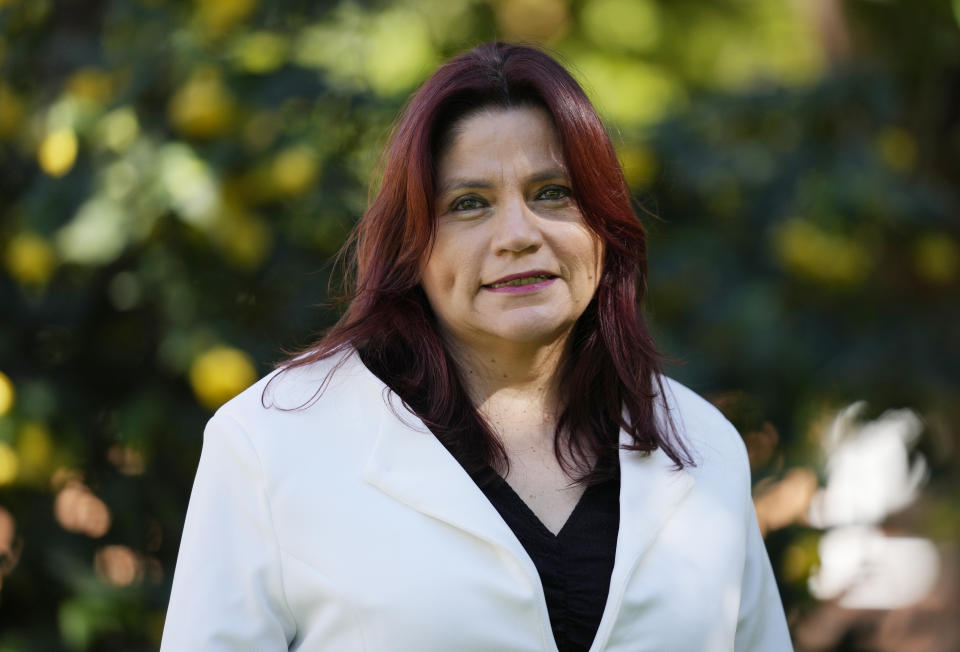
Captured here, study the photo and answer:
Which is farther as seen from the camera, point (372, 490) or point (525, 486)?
point (525, 486)

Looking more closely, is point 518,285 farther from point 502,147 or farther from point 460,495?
point 460,495

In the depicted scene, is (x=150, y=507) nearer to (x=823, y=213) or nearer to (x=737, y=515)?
(x=737, y=515)

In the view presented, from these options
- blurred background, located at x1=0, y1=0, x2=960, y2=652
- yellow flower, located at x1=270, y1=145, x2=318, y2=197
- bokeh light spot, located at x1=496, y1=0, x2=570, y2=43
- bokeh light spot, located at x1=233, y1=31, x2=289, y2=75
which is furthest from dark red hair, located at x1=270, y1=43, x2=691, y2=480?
bokeh light spot, located at x1=496, y1=0, x2=570, y2=43

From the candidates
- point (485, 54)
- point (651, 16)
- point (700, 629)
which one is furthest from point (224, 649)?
point (651, 16)

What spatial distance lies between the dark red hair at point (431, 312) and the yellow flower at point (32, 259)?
125 cm

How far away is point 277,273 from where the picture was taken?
11.0 ft

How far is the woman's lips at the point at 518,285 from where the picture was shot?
2090 mm

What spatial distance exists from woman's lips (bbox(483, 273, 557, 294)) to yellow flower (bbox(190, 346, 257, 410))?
1.24 meters

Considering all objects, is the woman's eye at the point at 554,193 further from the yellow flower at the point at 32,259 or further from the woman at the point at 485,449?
the yellow flower at the point at 32,259

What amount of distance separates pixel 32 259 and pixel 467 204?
1584 millimetres

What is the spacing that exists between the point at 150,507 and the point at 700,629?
6.17 feet

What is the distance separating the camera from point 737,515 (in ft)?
7.31

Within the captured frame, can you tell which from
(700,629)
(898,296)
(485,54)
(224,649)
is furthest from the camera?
(898,296)

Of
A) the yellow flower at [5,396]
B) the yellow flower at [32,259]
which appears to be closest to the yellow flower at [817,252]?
the yellow flower at [32,259]
